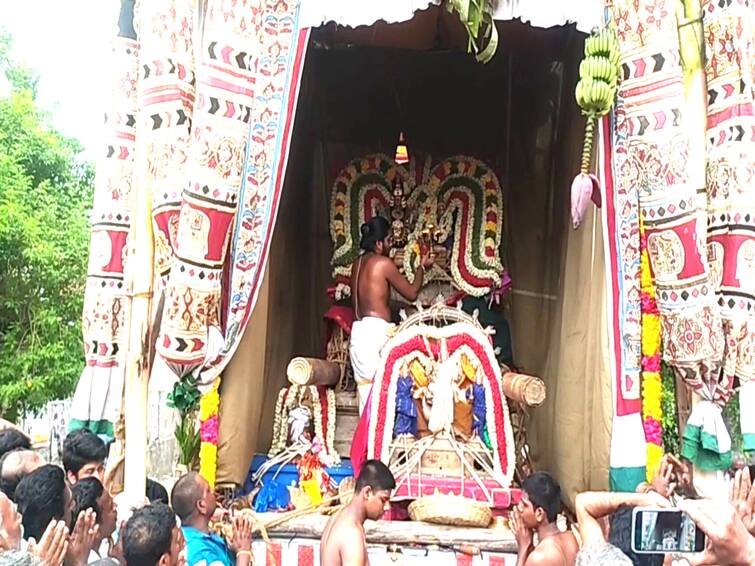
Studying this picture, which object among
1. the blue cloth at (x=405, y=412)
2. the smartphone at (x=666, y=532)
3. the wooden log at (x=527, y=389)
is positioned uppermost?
the wooden log at (x=527, y=389)

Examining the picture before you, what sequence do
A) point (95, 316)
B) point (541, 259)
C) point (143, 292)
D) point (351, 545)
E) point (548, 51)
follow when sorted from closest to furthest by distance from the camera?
1. point (351, 545)
2. point (143, 292)
3. point (95, 316)
4. point (548, 51)
5. point (541, 259)

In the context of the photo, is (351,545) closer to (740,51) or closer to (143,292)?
(143,292)

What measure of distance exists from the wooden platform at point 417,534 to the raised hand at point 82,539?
1.89m

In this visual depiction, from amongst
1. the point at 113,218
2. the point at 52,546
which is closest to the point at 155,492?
the point at 113,218

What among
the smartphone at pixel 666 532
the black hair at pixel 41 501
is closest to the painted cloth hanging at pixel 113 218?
the black hair at pixel 41 501

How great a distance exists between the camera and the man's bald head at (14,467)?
11.2ft

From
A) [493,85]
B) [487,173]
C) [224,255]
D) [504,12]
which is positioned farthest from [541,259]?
[224,255]

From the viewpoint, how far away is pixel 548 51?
6.19 meters

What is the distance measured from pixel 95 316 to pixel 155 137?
1.41m

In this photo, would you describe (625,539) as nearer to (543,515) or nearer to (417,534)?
(543,515)

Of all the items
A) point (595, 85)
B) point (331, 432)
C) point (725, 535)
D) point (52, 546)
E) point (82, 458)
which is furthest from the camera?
point (331, 432)

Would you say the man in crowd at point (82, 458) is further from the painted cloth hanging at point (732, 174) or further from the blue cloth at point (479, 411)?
the painted cloth hanging at point (732, 174)

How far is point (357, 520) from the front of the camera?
3488 mm

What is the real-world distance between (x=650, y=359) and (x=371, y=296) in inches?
81.3
